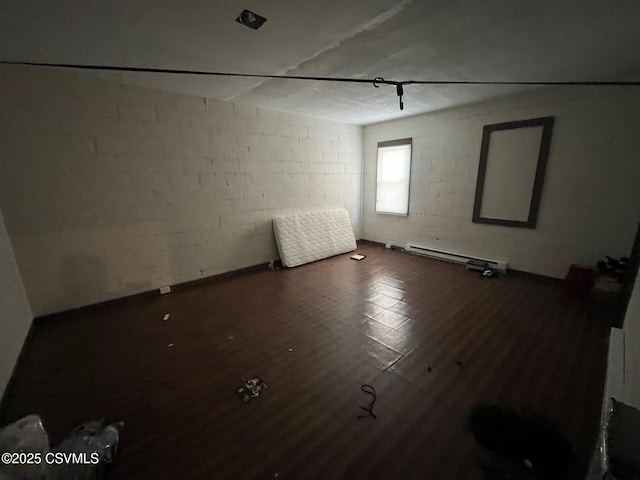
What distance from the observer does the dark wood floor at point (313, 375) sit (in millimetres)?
1332

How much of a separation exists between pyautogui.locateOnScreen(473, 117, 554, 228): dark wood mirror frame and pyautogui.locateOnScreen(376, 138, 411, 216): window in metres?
1.17

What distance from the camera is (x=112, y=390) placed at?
1755 millimetres

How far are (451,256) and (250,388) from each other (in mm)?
3706

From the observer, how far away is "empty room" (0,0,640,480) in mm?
1401

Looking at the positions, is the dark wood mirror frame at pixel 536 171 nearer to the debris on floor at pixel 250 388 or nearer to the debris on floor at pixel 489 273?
the debris on floor at pixel 489 273

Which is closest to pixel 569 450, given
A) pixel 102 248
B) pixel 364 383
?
pixel 364 383

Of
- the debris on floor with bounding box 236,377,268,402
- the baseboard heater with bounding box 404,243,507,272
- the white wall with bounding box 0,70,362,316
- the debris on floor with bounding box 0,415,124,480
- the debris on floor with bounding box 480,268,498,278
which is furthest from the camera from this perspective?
the baseboard heater with bounding box 404,243,507,272

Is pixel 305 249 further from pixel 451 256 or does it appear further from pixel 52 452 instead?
pixel 52 452

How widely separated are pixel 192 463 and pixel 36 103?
10.7 ft

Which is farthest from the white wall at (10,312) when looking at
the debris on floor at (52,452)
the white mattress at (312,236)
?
the white mattress at (312,236)

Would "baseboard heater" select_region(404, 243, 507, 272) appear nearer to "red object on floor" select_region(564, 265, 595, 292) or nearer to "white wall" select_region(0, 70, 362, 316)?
"red object on floor" select_region(564, 265, 595, 292)

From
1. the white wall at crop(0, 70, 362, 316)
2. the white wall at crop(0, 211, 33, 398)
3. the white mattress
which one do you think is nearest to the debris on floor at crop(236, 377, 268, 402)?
the white wall at crop(0, 211, 33, 398)

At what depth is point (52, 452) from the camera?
1198 mm

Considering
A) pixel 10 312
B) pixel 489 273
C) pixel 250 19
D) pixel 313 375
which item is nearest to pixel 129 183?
pixel 10 312
